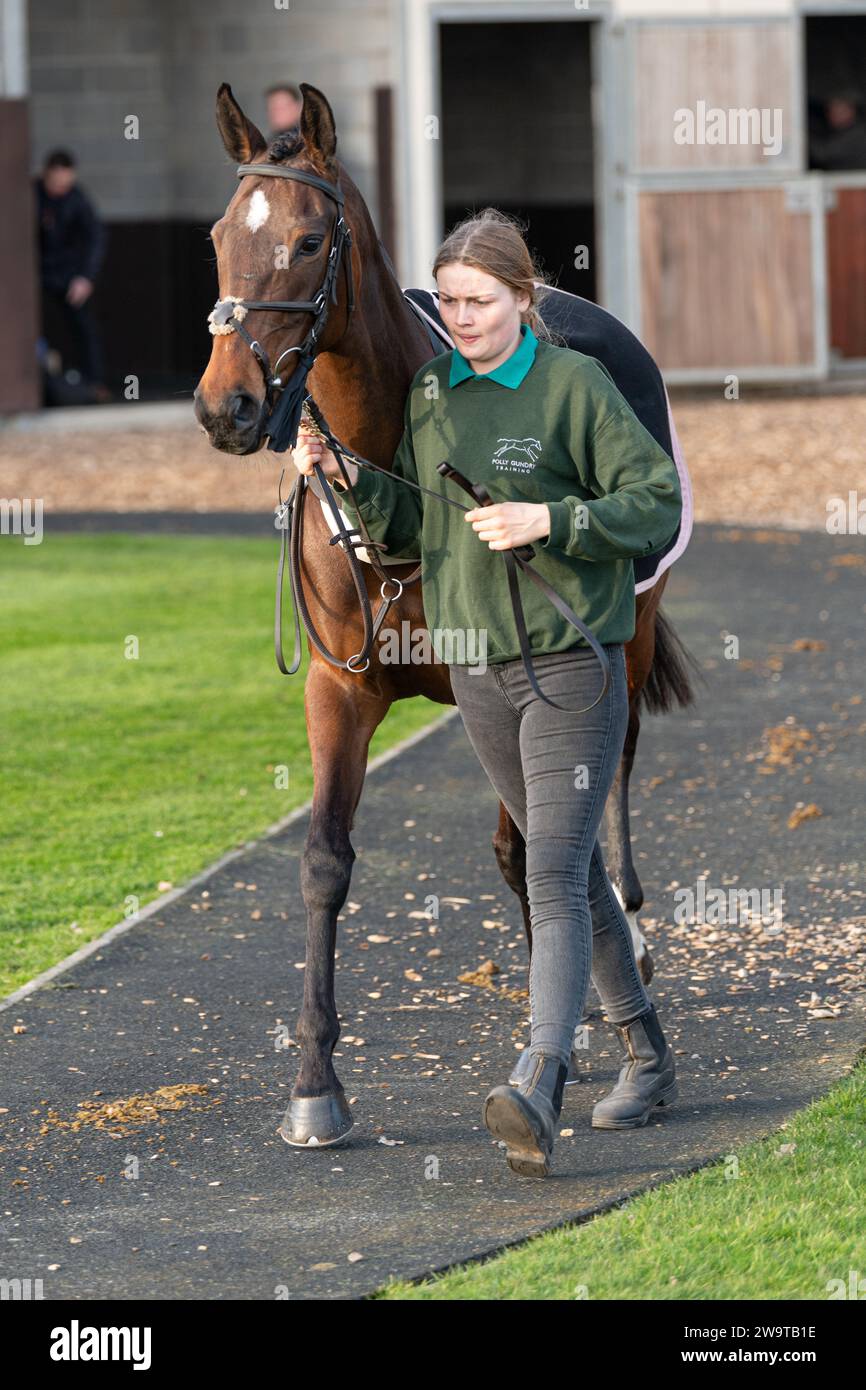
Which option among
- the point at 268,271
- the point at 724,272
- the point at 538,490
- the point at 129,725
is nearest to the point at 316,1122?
the point at 538,490

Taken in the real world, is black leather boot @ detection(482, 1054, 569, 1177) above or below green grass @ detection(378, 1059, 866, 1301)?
above

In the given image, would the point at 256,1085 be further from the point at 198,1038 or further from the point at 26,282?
the point at 26,282

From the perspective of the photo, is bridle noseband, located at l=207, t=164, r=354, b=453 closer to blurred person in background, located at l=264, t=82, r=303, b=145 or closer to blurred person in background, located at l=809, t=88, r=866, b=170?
blurred person in background, located at l=264, t=82, r=303, b=145

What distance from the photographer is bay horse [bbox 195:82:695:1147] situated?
3934 millimetres

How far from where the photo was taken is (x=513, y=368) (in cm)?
409

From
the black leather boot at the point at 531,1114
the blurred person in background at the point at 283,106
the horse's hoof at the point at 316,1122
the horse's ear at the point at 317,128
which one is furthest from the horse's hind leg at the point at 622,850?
the blurred person in background at the point at 283,106

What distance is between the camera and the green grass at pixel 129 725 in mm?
6637

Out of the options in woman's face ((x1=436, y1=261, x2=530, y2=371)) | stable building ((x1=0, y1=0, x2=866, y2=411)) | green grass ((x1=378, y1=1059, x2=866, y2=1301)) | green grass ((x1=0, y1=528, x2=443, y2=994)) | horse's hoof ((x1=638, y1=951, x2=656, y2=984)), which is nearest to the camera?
green grass ((x1=378, y1=1059, x2=866, y2=1301))

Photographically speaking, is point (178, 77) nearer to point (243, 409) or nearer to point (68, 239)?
point (68, 239)

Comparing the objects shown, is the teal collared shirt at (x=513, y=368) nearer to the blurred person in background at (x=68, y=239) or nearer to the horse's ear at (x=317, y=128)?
the horse's ear at (x=317, y=128)

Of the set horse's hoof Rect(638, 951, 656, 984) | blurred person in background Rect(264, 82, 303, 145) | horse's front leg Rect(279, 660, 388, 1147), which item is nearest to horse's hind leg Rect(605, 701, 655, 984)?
horse's hoof Rect(638, 951, 656, 984)

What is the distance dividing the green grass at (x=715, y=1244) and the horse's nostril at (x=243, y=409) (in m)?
1.63

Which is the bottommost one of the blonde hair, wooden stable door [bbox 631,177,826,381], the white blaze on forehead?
the blonde hair

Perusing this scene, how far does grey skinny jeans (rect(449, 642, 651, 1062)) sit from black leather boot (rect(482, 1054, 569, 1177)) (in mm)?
50
